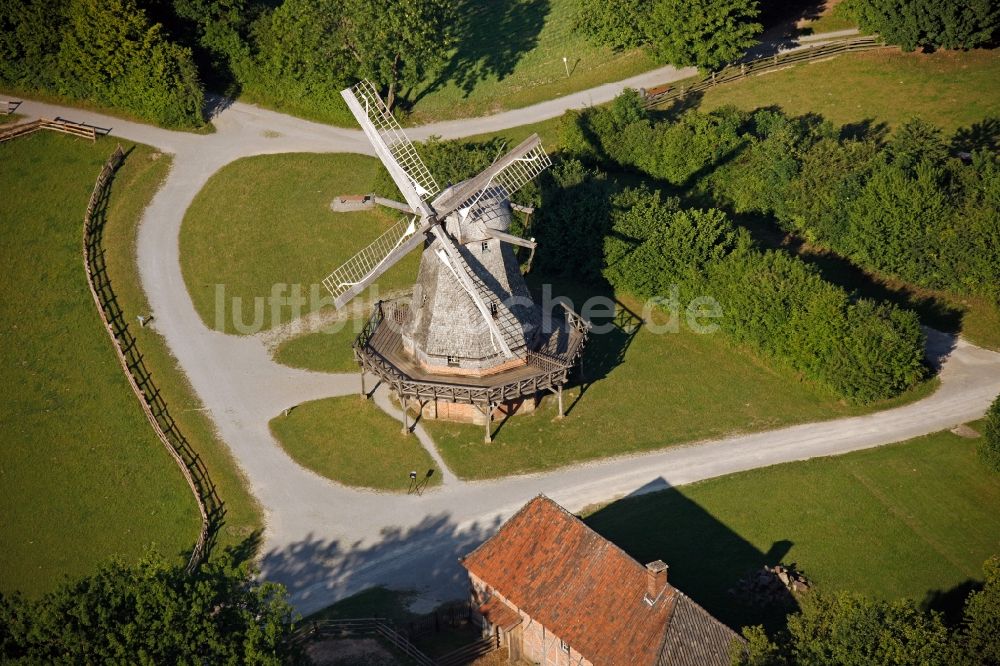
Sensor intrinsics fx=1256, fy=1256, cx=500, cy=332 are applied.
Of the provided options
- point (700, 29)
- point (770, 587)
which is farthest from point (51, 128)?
point (770, 587)

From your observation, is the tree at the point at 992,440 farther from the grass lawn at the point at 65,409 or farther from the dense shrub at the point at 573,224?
the grass lawn at the point at 65,409

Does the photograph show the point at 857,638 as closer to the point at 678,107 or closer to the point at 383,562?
the point at 383,562

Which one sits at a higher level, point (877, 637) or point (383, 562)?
point (383, 562)

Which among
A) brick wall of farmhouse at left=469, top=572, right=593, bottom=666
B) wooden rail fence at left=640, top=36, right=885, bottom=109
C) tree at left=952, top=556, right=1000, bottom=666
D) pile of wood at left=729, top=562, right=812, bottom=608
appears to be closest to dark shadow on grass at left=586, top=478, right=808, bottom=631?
pile of wood at left=729, top=562, right=812, bottom=608

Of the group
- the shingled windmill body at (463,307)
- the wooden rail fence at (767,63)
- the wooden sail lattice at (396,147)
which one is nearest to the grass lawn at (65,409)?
the shingled windmill body at (463,307)

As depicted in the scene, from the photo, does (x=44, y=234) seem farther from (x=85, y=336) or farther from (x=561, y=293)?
(x=561, y=293)

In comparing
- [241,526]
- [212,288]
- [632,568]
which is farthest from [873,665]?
[212,288]

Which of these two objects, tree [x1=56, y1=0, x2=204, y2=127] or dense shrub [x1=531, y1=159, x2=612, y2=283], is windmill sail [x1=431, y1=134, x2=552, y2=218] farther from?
tree [x1=56, y1=0, x2=204, y2=127]
